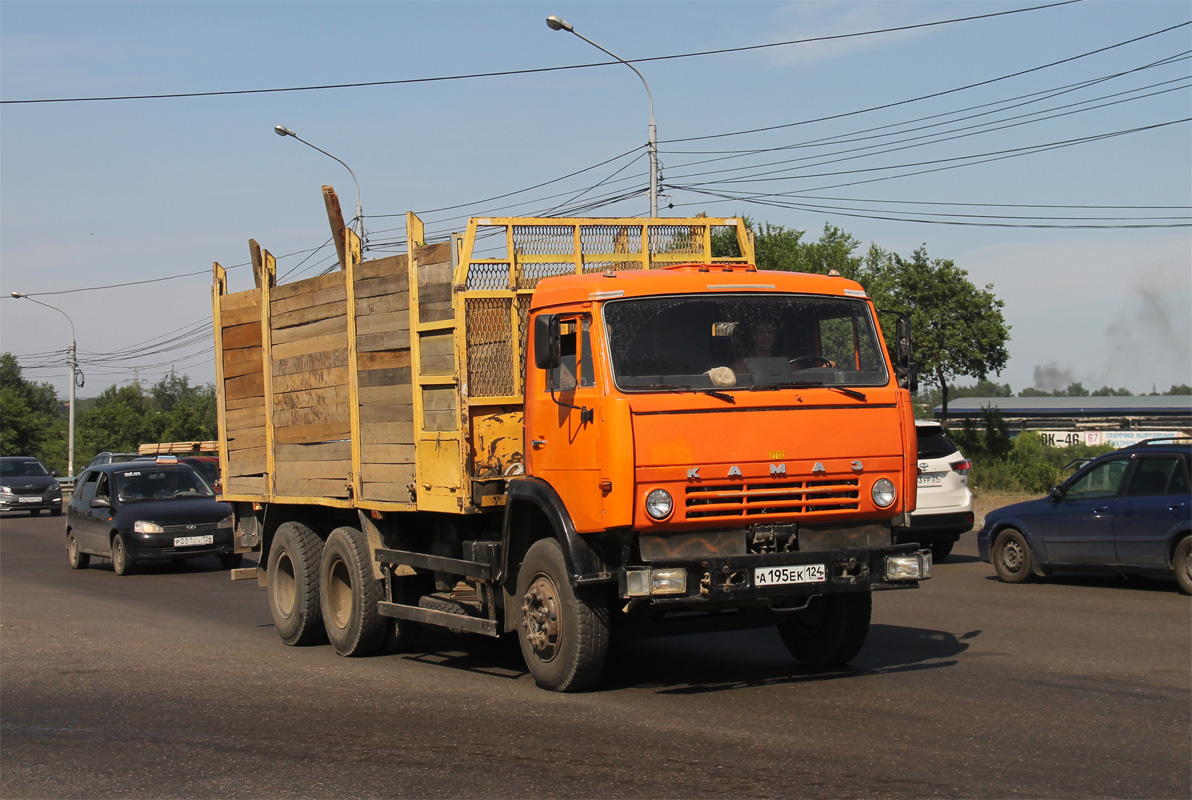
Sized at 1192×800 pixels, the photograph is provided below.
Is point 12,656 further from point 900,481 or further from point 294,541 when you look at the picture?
point 900,481

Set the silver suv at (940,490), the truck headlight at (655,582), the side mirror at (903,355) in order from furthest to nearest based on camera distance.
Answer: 1. the silver suv at (940,490)
2. the side mirror at (903,355)
3. the truck headlight at (655,582)

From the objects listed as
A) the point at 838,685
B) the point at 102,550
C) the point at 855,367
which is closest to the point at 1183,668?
the point at 838,685

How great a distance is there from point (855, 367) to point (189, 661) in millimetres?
5758

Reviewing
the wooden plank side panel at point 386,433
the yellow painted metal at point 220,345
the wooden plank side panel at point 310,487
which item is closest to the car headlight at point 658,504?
the wooden plank side panel at point 386,433

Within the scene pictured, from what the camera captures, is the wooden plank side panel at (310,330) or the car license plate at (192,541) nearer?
the wooden plank side panel at (310,330)

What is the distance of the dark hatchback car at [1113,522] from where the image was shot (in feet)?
39.5

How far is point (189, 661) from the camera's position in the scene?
957 cm

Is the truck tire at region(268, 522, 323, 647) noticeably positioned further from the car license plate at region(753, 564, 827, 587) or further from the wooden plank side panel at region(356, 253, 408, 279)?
the car license plate at region(753, 564, 827, 587)

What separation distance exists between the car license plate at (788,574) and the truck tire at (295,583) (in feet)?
15.9

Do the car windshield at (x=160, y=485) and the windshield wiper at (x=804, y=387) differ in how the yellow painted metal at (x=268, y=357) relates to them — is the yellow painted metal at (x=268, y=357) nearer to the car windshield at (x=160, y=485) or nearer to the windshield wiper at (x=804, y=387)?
the windshield wiper at (x=804, y=387)

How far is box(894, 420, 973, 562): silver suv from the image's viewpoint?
50.1ft

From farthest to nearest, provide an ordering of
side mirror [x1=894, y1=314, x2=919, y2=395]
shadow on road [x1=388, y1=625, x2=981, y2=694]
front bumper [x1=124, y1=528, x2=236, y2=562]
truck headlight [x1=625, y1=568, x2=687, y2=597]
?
front bumper [x1=124, y1=528, x2=236, y2=562]
shadow on road [x1=388, y1=625, x2=981, y2=694]
side mirror [x1=894, y1=314, x2=919, y2=395]
truck headlight [x1=625, y1=568, x2=687, y2=597]

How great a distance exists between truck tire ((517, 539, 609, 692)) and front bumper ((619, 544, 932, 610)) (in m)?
0.44

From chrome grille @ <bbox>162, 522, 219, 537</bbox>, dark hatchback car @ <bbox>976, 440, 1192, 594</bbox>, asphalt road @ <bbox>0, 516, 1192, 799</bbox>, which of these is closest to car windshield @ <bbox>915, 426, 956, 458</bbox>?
dark hatchback car @ <bbox>976, 440, 1192, 594</bbox>
